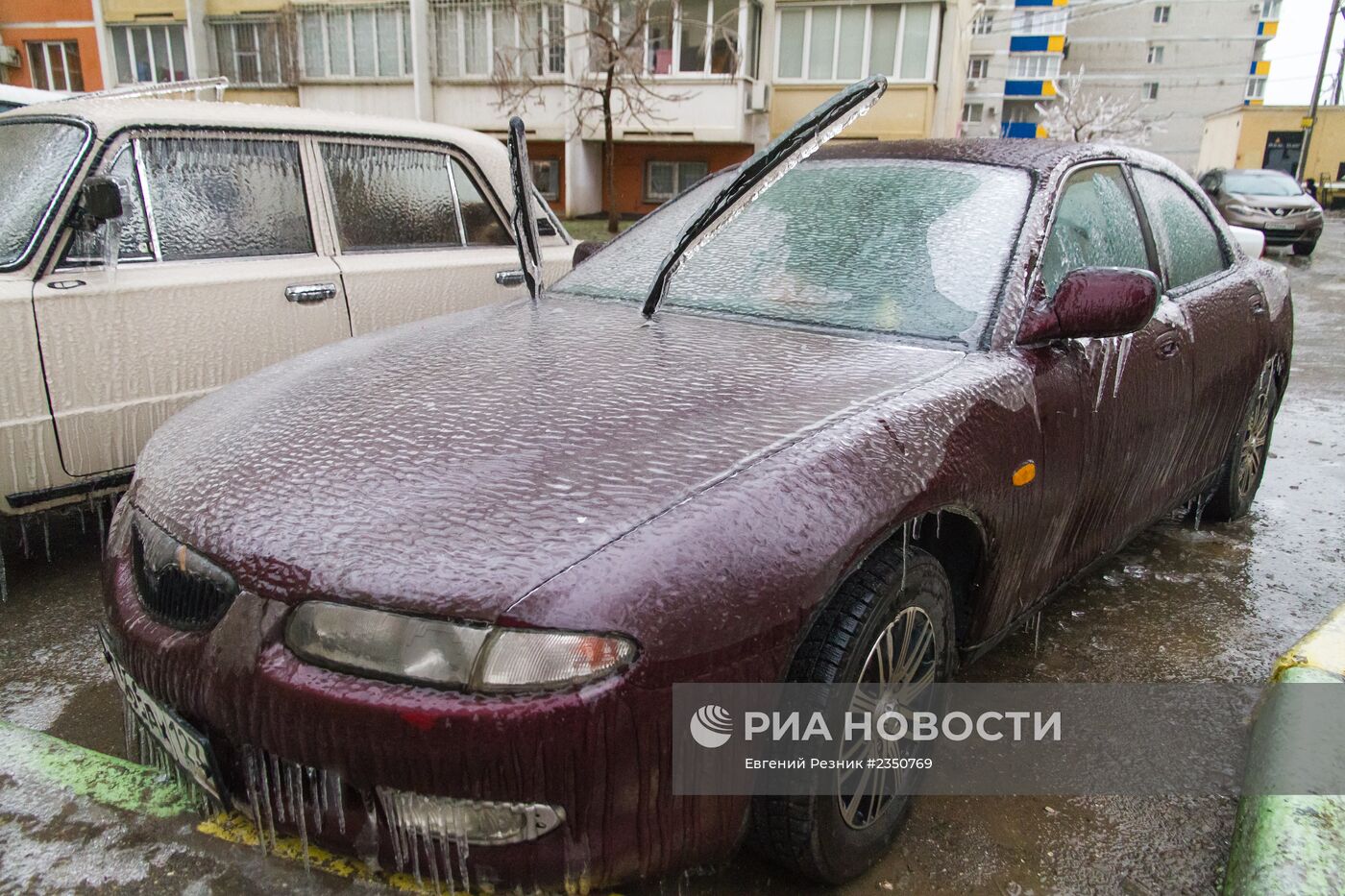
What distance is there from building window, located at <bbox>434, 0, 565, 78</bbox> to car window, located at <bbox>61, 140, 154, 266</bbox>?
60.0 ft

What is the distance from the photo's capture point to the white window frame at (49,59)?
80.4ft

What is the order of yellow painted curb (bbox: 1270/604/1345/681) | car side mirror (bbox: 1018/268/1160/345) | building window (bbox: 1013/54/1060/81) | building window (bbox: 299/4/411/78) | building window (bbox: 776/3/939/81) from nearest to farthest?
car side mirror (bbox: 1018/268/1160/345) < yellow painted curb (bbox: 1270/604/1345/681) < building window (bbox: 299/4/411/78) < building window (bbox: 776/3/939/81) < building window (bbox: 1013/54/1060/81)

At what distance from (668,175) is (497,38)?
16.3 ft

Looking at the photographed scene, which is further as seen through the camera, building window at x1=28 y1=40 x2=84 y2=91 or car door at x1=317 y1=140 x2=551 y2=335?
building window at x1=28 y1=40 x2=84 y2=91

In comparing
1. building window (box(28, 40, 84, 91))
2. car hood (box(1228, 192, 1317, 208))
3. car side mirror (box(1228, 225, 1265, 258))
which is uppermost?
building window (box(28, 40, 84, 91))

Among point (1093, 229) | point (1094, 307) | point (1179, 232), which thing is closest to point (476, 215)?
point (1093, 229)

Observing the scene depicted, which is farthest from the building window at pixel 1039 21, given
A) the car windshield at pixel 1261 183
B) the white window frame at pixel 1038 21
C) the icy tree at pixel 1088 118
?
the car windshield at pixel 1261 183

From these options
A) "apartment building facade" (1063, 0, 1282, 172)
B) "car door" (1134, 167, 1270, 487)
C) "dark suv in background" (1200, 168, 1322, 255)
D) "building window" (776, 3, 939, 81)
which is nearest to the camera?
"car door" (1134, 167, 1270, 487)

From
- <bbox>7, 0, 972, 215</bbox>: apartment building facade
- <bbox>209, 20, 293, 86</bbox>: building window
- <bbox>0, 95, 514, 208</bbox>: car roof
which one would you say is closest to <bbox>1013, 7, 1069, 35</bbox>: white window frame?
<bbox>7, 0, 972, 215</bbox>: apartment building facade

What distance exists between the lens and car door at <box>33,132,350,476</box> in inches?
123

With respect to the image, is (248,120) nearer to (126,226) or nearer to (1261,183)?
(126,226)

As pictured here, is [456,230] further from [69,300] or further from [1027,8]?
[1027,8]

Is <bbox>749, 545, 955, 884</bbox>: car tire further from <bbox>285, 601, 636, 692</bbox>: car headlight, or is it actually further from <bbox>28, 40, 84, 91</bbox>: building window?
<bbox>28, 40, 84, 91</bbox>: building window

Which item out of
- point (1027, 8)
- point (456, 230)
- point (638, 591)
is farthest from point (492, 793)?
point (1027, 8)
